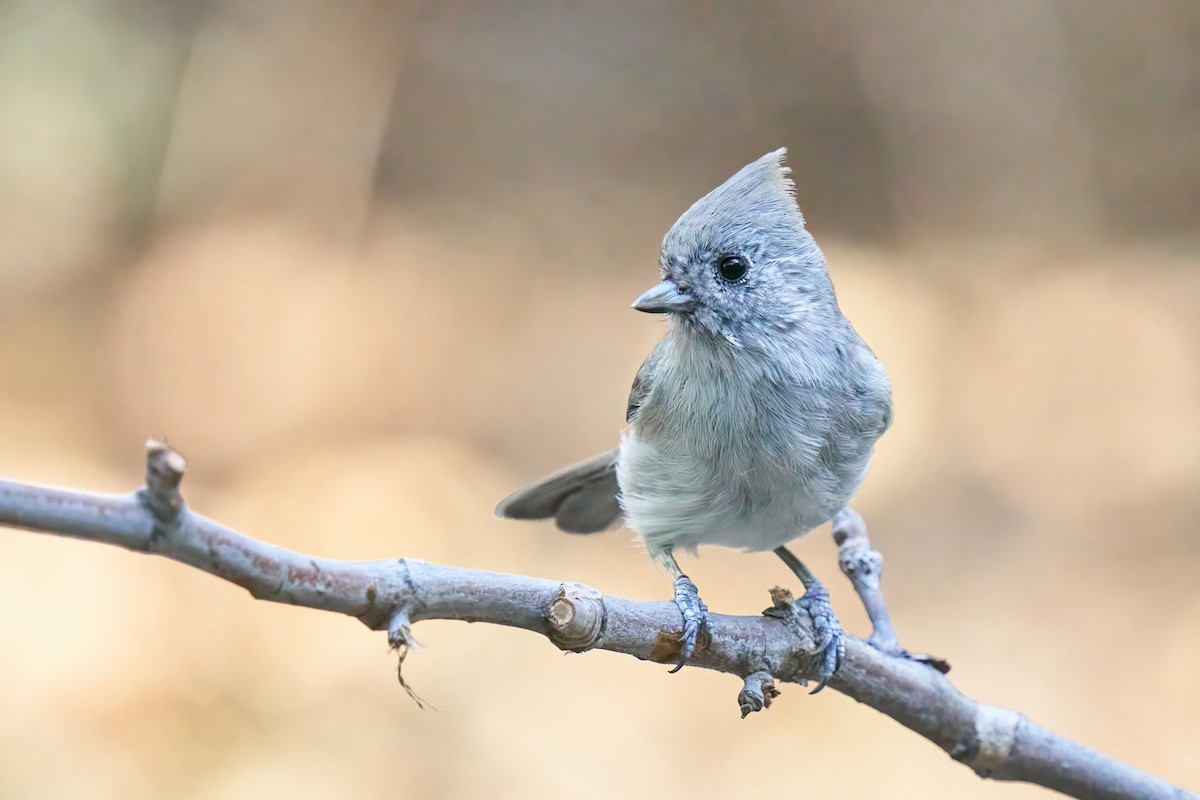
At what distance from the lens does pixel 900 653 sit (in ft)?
7.41

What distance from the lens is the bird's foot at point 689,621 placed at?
184 centimetres

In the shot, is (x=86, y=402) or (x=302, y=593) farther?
(x=86, y=402)

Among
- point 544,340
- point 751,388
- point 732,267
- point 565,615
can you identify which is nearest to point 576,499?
point 751,388

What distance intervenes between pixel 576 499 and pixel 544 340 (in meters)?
1.77

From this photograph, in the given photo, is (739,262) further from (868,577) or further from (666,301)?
(868,577)

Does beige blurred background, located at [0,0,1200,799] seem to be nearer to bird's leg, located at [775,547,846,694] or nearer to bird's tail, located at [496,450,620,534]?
bird's tail, located at [496,450,620,534]

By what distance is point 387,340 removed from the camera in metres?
4.27

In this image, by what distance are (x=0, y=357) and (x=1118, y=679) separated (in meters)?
4.17

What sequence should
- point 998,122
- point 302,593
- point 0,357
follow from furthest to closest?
point 998,122 < point 0,357 < point 302,593

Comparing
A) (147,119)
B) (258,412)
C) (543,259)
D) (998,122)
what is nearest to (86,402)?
(258,412)

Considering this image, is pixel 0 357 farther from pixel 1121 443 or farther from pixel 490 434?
pixel 1121 443


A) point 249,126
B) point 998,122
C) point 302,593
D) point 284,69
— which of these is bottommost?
point 302,593

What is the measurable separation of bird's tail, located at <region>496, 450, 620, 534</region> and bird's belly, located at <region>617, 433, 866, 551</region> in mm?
261

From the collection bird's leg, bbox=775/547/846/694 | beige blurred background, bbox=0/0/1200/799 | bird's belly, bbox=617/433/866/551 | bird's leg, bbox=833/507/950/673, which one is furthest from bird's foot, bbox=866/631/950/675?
beige blurred background, bbox=0/0/1200/799
